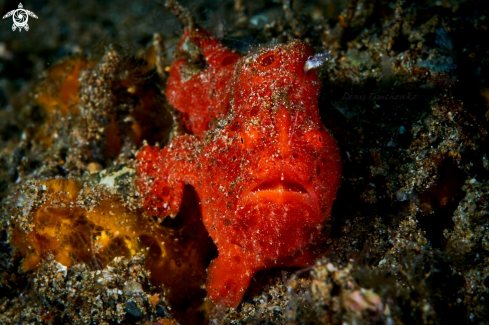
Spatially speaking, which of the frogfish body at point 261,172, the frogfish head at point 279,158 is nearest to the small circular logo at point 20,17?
the frogfish body at point 261,172

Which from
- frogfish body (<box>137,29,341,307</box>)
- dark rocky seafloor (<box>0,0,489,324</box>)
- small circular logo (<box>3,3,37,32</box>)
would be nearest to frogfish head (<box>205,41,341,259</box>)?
frogfish body (<box>137,29,341,307</box>)

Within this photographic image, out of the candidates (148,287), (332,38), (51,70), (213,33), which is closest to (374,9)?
(332,38)

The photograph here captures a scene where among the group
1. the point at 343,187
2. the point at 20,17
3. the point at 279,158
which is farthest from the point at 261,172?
the point at 20,17

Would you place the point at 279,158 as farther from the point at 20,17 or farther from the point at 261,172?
the point at 20,17

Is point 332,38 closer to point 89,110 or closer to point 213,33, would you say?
point 213,33

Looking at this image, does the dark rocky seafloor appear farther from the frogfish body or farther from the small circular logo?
the small circular logo

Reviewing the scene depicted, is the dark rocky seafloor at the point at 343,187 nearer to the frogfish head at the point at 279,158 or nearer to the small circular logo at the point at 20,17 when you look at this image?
the frogfish head at the point at 279,158
